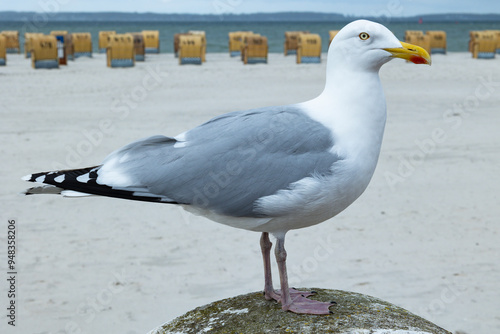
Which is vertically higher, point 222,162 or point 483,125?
point 222,162

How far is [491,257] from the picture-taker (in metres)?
6.29

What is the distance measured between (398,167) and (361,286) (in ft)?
13.7

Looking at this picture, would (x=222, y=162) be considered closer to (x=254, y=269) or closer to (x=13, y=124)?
(x=254, y=269)

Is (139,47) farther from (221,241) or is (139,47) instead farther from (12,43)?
(221,241)

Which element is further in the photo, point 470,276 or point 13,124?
point 13,124

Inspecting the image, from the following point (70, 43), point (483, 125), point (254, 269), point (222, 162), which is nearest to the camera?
point (222, 162)

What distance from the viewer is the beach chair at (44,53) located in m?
23.1

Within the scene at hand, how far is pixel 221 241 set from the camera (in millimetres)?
6812

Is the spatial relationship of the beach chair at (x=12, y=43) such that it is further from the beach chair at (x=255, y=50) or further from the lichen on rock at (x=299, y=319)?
the lichen on rock at (x=299, y=319)

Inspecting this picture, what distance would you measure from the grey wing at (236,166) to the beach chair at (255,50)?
24.4m

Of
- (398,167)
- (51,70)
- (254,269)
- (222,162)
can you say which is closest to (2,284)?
(254,269)

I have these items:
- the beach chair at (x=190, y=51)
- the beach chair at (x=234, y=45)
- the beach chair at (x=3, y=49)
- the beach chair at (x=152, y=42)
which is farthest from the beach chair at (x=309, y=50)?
the beach chair at (x=3, y=49)

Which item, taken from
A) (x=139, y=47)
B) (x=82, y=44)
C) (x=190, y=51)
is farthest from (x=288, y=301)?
(x=82, y=44)

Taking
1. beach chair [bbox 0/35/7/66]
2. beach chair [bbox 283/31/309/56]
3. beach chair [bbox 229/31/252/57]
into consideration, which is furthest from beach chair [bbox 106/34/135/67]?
beach chair [bbox 283/31/309/56]
